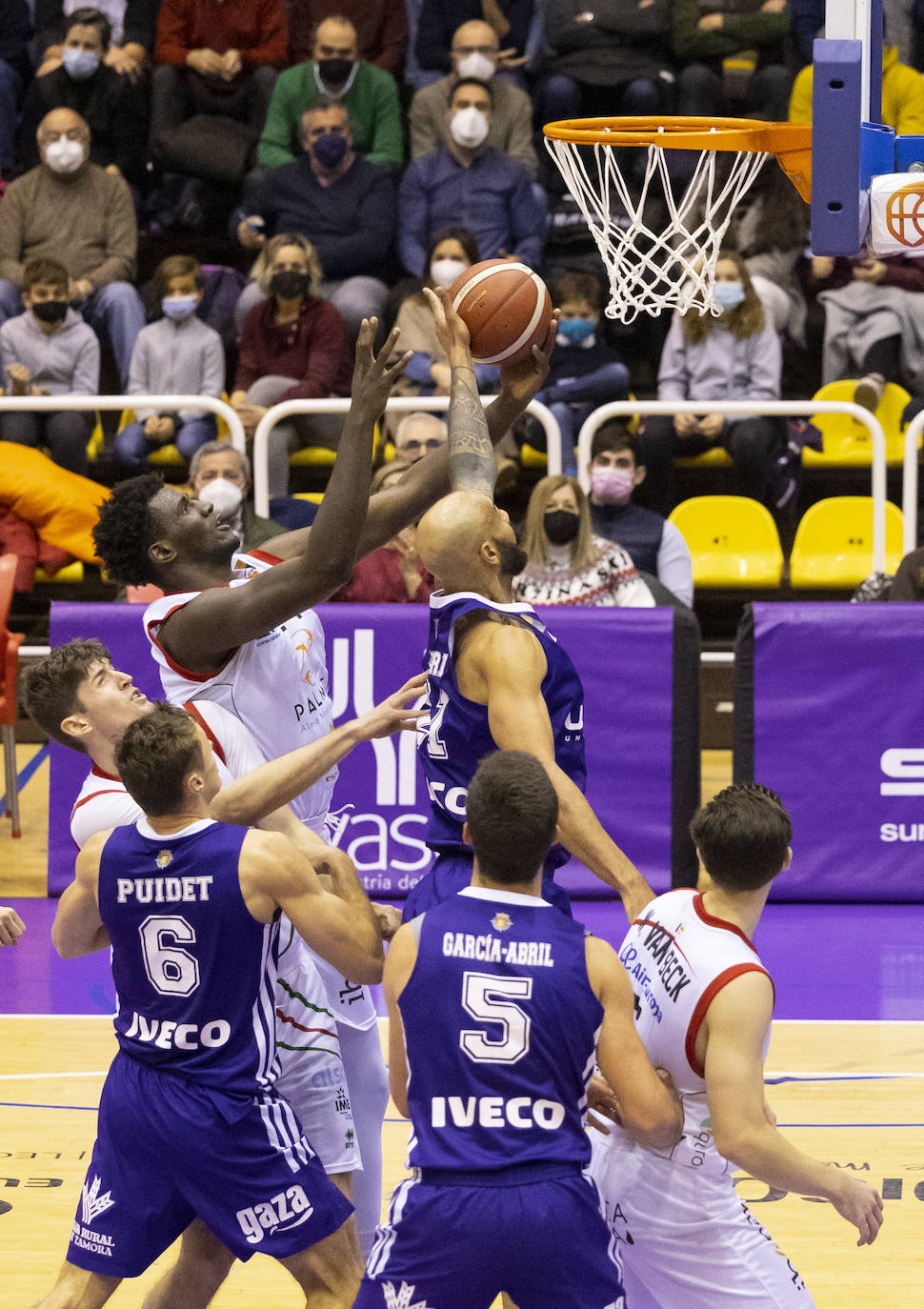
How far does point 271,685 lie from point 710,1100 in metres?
1.72

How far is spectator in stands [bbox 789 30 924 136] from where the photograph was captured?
11438 millimetres

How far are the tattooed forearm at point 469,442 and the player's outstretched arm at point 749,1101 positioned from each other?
141 centimetres

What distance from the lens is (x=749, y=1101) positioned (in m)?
3.24

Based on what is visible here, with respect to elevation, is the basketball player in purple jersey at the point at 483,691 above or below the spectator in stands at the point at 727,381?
below

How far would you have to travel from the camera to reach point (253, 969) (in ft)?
12.0

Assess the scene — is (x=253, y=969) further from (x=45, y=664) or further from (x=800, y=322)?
(x=800, y=322)

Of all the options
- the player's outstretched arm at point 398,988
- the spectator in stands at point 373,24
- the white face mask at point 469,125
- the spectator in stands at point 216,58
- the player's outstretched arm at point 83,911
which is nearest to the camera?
the player's outstretched arm at point 398,988

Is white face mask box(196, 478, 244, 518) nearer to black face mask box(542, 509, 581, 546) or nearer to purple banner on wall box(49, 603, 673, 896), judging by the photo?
purple banner on wall box(49, 603, 673, 896)

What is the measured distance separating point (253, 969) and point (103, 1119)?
46cm

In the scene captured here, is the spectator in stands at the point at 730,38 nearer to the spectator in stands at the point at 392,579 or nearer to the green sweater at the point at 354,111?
the green sweater at the point at 354,111

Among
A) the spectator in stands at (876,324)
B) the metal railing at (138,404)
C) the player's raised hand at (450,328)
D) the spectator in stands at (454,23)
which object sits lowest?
the metal railing at (138,404)

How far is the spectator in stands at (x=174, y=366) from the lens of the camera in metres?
10.8

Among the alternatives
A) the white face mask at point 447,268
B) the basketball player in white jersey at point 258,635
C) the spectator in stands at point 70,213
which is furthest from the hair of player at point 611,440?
the basketball player in white jersey at point 258,635

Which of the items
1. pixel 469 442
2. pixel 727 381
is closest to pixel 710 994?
pixel 469 442
